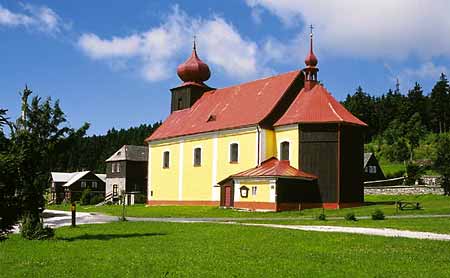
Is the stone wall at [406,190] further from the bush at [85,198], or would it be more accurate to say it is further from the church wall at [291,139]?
the bush at [85,198]

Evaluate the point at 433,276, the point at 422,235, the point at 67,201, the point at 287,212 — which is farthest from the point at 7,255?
the point at 67,201

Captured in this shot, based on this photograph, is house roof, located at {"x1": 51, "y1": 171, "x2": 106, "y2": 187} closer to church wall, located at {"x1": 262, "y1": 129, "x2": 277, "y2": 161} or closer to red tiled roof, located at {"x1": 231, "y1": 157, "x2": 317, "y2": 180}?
church wall, located at {"x1": 262, "y1": 129, "x2": 277, "y2": 161}

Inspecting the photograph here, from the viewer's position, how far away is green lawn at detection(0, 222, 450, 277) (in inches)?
455

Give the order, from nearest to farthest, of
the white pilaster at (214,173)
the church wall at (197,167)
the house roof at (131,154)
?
the church wall at (197,167), the white pilaster at (214,173), the house roof at (131,154)

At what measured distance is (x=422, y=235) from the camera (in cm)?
1878

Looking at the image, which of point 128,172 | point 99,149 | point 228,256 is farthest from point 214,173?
point 99,149

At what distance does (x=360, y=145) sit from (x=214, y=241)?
80.9ft

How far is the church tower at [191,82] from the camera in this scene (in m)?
53.8

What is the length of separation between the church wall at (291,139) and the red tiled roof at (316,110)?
48 centimetres

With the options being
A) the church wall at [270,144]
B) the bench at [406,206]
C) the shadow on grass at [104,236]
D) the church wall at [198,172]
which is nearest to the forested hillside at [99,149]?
the church wall at [198,172]

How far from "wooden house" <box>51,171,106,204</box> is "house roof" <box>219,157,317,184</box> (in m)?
42.9

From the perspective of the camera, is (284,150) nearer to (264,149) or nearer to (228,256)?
(264,149)

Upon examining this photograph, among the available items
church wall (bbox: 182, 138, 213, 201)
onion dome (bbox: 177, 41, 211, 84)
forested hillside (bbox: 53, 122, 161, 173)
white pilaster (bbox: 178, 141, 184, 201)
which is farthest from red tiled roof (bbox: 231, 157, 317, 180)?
forested hillside (bbox: 53, 122, 161, 173)

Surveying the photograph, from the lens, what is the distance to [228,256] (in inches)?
543
